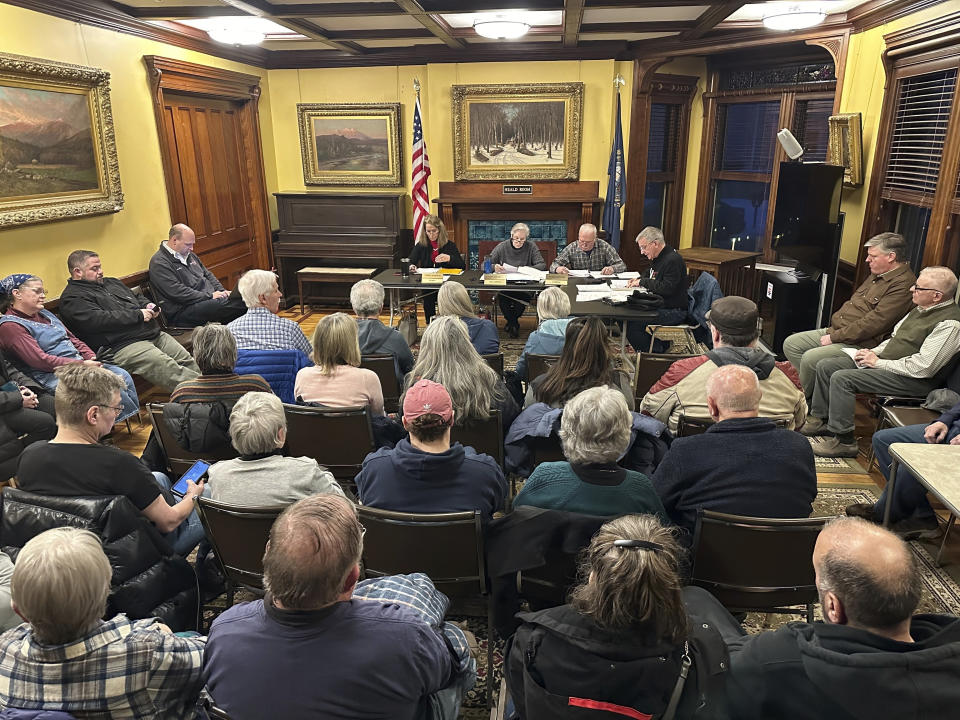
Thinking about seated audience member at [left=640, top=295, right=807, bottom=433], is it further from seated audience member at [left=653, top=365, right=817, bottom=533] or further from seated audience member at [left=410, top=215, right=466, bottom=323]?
seated audience member at [left=410, top=215, right=466, bottom=323]

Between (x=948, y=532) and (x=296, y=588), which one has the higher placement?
(x=296, y=588)

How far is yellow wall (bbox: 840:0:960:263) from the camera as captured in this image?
16.7 feet

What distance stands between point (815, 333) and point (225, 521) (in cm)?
435

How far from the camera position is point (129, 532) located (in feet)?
6.41

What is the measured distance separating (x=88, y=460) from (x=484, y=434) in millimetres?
1520

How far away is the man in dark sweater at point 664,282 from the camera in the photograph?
5.10 m

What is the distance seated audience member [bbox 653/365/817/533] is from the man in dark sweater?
292cm

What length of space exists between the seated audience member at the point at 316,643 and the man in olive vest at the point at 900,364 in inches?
136

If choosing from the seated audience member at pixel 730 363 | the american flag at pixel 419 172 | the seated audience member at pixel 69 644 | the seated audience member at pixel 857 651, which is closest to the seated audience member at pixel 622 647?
the seated audience member at pixel 857 651

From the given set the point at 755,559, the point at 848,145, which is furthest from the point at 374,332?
the point at 848,145

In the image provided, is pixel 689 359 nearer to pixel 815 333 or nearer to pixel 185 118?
pixel 815 333

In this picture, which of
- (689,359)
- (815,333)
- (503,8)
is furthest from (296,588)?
(815,333)

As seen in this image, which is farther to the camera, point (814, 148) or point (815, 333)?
point (814, 148)

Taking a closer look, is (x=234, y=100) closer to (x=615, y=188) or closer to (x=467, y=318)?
(x=615, y=188)
